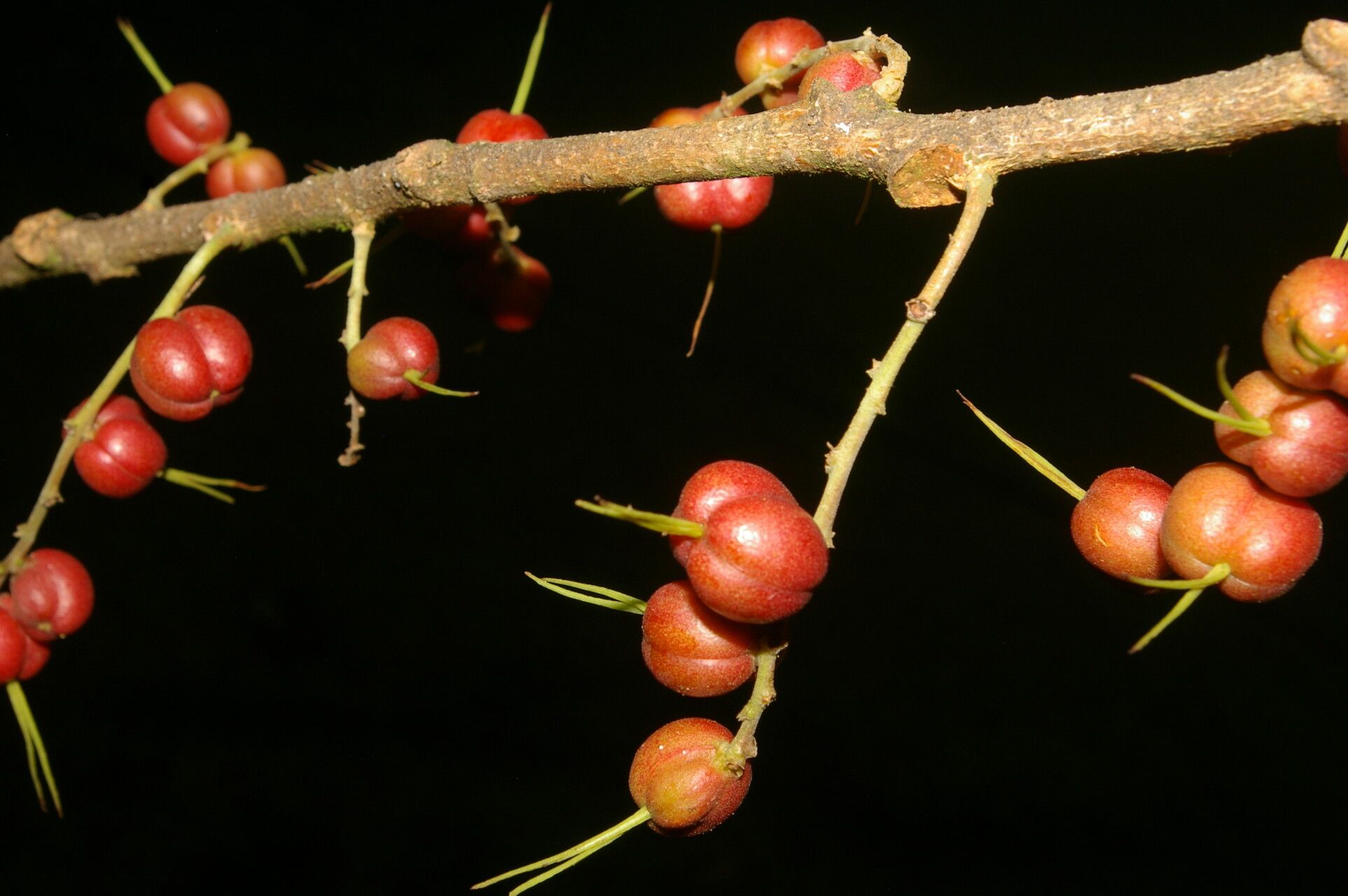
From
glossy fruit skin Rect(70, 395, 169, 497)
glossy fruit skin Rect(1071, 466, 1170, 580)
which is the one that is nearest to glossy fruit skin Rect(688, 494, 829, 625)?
glossy fruit skin Rect(1071, 466, 1170, 580)

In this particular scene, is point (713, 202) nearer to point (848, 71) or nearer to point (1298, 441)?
point (848, 71)

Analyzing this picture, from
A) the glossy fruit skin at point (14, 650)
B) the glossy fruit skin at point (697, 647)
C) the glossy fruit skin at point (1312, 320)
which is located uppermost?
the glossy fruit skin at point (14, 650)

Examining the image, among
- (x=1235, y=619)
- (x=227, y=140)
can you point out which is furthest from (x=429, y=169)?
(x=1235, y=619)

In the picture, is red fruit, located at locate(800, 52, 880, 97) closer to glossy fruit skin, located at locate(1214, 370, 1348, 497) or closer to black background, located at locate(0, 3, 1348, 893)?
glossy fruit skin, located at locate(1214, 370, 1348, 497)

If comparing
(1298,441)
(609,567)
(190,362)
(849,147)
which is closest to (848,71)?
(849,147)

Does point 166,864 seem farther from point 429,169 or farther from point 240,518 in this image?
point 429,169

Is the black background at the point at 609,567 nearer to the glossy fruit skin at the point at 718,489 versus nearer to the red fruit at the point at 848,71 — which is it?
the red fruit at the point at 848,71

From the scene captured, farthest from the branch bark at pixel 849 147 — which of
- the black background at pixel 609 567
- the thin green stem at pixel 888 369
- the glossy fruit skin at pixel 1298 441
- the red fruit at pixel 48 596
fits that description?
the black background at pixel 609 567
